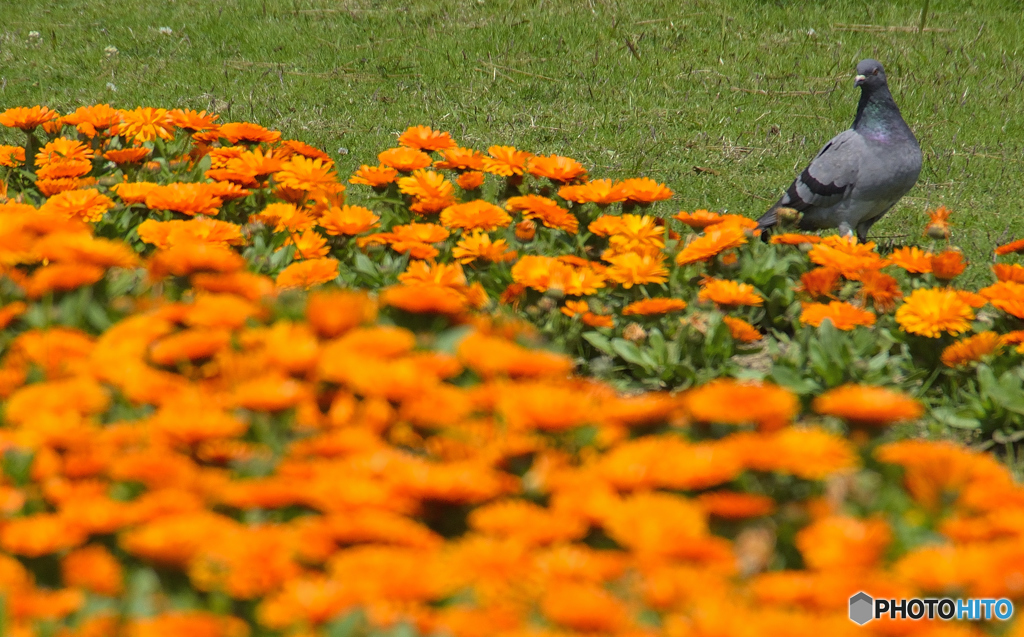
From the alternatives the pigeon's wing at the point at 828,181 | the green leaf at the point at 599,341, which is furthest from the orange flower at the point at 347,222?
the pigeon's wing at the point at 828,181

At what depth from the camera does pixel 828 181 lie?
4.33 m

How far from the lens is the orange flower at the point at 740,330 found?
275 cm

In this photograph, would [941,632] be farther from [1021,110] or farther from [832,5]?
[832,5]

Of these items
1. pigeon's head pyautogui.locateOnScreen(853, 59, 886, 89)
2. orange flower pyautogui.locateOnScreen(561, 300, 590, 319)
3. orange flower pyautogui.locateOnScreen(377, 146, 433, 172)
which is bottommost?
orange flower pyautogui.locateOnScreen(561, 300, 590, 319)

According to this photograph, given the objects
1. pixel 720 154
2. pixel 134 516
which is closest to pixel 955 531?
pixel 134 516

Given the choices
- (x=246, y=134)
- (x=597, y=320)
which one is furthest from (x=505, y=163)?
(x=246, y=134)

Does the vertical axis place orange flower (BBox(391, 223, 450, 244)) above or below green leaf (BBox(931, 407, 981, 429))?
above

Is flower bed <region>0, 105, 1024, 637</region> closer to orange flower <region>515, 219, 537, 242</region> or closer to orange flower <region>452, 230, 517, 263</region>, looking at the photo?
orange flower <region>452, 230, 517, 263</region>

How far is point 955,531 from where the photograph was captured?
4.35 ft

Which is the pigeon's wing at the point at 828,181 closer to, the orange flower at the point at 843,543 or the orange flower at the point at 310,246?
the orange flower at the point at 310,246

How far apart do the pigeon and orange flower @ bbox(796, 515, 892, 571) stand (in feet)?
10.0

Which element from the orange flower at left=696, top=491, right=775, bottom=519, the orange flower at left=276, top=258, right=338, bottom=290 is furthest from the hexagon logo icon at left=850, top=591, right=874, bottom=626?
the orange flower at left=276, top=258, right=338, bottom=290

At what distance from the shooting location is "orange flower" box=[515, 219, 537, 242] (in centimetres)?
307

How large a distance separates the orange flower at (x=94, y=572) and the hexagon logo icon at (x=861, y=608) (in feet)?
2.67
